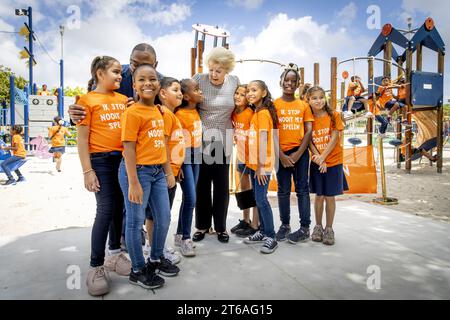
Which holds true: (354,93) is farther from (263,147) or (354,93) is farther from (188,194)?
(188,194)

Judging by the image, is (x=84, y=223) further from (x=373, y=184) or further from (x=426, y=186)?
(x=426, y=186)

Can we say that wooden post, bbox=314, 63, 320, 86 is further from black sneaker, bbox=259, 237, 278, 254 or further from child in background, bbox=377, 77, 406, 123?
black sneaker, bbox=259, 237, 278, 254

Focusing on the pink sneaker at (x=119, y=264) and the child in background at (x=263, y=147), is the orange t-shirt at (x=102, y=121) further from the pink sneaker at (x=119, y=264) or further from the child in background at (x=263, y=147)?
the child in background at (x=263, y=147)

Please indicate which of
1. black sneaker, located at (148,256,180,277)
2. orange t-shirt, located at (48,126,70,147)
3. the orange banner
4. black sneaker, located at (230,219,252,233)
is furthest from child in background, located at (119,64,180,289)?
orange t-shirt, located at (48,126,70,147)

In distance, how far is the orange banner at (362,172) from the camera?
18.4ft

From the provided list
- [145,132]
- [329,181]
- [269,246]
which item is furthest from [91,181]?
[329,181]

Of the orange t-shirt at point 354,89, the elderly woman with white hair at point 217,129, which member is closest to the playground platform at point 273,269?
the elderly woman with white hair at point 217,129

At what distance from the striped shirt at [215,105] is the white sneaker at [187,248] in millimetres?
991

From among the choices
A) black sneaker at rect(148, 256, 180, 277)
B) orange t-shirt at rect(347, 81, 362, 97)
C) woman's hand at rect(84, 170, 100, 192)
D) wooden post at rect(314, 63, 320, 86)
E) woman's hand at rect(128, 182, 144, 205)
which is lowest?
black sneaker at rect(148, 256, 180, 277)

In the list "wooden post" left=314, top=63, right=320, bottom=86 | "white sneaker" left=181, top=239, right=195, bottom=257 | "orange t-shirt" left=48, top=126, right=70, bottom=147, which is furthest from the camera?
"wooden post" left=314, top=63, right=320, bottom=86

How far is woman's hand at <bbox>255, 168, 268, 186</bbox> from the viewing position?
2.89 metres

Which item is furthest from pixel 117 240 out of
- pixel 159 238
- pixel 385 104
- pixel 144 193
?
pixel 385 104

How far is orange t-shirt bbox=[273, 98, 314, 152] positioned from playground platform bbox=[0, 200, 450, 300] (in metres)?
1.01
